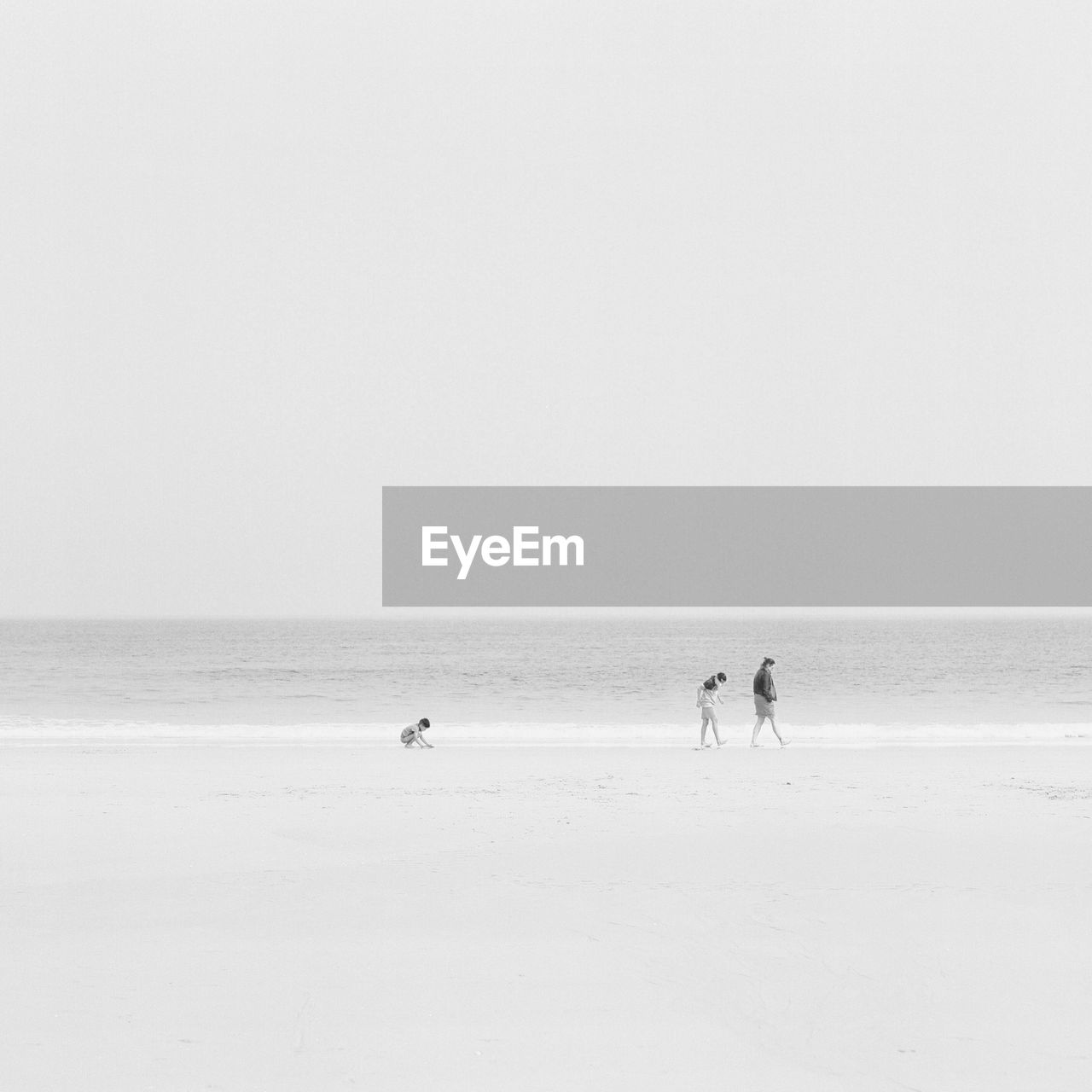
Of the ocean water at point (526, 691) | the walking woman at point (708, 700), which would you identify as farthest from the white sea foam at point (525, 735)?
the walking woman at point (708, 700)

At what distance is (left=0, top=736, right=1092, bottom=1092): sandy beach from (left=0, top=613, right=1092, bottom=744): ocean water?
12.3 metres

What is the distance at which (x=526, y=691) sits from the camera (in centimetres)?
4556

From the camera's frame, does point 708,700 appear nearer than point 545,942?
No

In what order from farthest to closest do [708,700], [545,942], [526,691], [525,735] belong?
[526,691]
[525,735]
[708,700]
[545,942]

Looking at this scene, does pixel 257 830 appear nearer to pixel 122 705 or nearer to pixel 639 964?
pixel 639 964

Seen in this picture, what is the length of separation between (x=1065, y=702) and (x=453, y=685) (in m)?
25.9

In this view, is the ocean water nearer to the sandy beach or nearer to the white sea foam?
the white sea foam

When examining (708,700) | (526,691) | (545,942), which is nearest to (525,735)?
(708,700)

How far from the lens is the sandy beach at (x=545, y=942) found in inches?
191

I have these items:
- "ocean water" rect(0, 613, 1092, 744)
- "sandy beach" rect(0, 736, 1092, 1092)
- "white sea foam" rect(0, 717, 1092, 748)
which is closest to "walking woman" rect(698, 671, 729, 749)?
"white sea foam" rect(0, 717, 1092, 748)

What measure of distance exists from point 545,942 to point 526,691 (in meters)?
39.1

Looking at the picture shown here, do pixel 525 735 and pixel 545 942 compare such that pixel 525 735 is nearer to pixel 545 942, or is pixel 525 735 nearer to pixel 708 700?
pixel 708 700

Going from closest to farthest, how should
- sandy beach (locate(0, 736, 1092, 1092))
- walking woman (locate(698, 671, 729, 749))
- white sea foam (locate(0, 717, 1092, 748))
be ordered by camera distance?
sandy beach (locate(0, 736, 1092, 1092))
walking woman (locate(698, 671, 729, 749))
white sea foam (locate(0, 717, 1092, 748))

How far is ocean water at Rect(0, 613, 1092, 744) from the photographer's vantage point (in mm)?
26359
